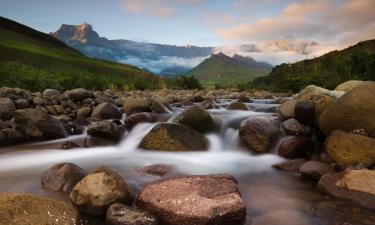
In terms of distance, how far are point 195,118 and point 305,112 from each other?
3511 mm

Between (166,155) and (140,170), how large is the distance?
5.90ft

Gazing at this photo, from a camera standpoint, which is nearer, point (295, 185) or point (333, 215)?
point (333, 215)

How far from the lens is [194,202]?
5906 mm

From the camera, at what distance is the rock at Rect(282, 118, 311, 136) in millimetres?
10938

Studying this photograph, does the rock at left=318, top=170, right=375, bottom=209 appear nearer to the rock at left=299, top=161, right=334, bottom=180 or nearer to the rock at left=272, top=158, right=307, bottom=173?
the rock at left=299, top=161, right=334, bottom=180

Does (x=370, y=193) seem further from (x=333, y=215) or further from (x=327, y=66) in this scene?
(x=327, y=66)

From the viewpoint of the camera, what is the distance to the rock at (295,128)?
431 inches

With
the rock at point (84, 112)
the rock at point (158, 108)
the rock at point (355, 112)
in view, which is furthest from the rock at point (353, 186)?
the rock at point (84, 112)

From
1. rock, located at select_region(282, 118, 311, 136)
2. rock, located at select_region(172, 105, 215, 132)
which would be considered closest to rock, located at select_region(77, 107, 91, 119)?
rock, located at select_region(172, 105, 215, 132)

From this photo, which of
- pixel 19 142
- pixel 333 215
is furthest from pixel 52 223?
pixel 19 142

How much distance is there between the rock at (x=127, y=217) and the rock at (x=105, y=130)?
6.81m

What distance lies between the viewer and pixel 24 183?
26.9ft

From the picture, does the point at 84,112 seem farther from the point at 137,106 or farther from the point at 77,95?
the point at 137,106

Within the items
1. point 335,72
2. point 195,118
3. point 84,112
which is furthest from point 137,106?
point 335,72
